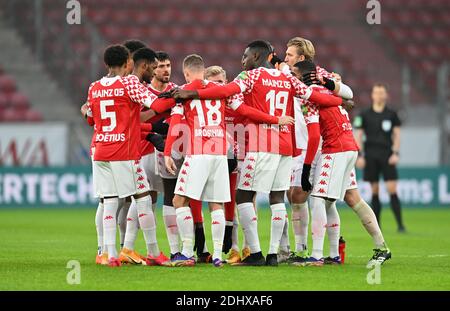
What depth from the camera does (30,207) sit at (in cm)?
2112

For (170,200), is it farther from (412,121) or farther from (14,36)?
(14,36)

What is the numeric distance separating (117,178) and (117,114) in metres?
0.61

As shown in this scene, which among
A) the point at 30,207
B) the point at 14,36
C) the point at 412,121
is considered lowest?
the point at 30,207

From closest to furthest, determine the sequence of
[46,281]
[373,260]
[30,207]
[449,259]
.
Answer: [46,281] → [373,260] → [449,259] → [30,207]

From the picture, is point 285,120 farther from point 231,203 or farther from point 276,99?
point 231,203

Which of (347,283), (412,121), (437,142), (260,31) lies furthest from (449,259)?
(260,31)

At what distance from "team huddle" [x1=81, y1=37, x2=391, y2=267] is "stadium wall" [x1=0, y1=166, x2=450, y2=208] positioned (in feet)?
36.0

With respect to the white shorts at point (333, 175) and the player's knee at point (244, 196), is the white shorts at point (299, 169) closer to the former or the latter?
the white shorts at point (333, 175)

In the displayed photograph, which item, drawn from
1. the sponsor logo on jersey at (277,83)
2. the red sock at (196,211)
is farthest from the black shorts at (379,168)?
the sponsor logo on jersey at (277,83)

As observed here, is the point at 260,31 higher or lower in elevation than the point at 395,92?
higher

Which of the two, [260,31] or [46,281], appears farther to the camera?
[260,31]

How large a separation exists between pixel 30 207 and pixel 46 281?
13.0 m

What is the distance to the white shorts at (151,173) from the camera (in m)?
10.7

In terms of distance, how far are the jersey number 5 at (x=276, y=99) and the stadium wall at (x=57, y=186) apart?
37.7ft
